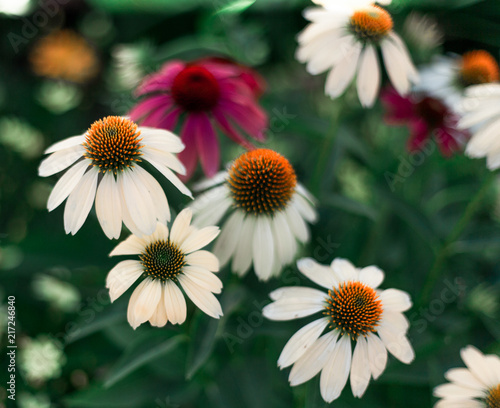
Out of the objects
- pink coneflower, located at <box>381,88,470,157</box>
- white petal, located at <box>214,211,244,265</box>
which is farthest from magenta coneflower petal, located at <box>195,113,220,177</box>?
pink coneflower, located at <box>381,88,470,157</box>

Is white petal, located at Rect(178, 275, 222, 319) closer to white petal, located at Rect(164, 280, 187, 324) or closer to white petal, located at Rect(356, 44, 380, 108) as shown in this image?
white petal, located at Rect(164, 280, 187, 324)

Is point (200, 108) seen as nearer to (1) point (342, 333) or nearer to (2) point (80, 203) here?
(2) point (80, 203)

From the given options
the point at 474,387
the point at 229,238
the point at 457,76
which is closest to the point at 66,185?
the point at 229,238

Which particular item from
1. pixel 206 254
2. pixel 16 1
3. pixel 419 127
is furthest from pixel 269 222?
pixel 16 1
